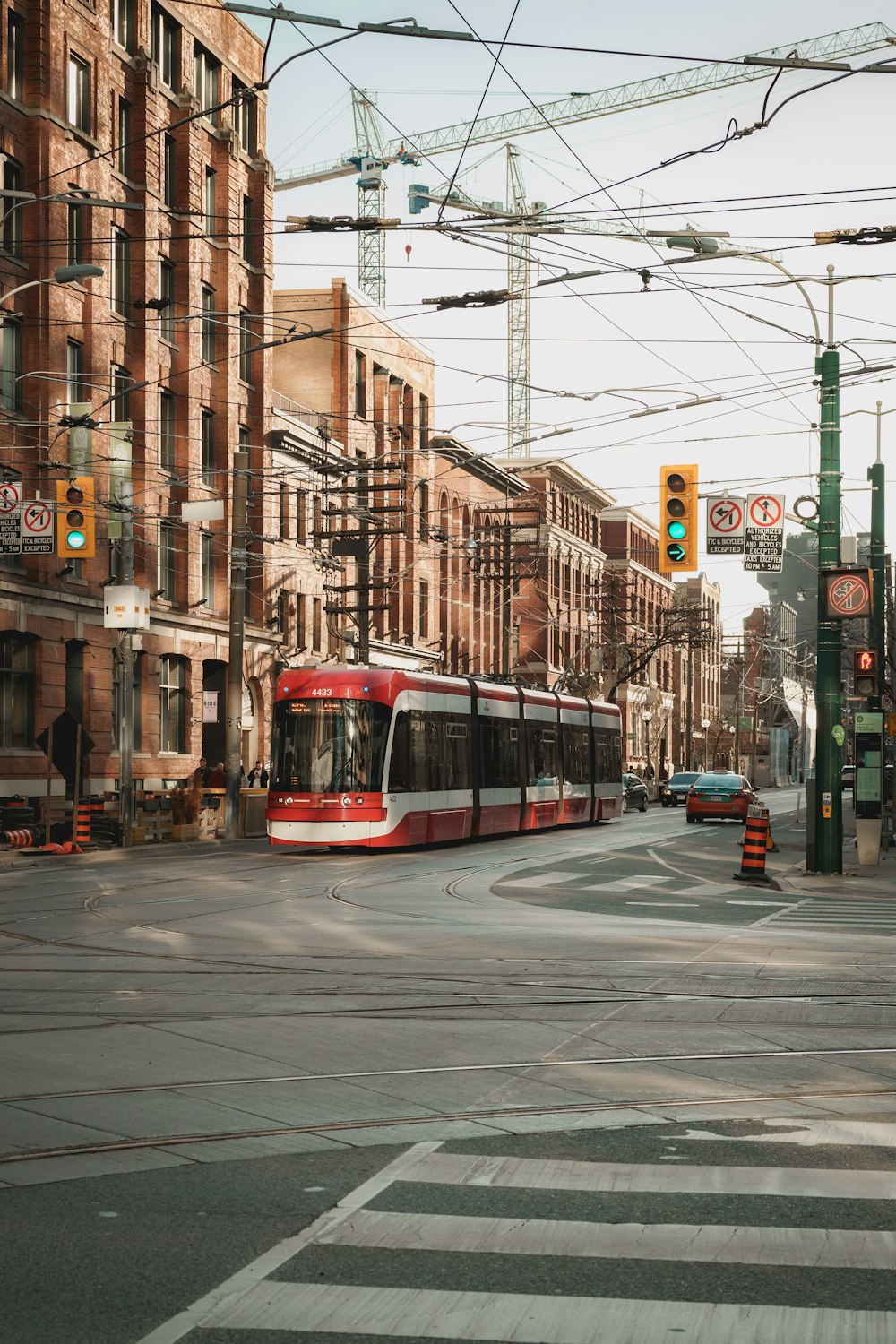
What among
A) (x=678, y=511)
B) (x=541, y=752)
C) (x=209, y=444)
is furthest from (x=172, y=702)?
(x=678, y=511)

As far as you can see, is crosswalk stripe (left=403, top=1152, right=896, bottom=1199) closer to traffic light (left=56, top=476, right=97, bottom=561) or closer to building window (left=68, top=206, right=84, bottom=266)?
traffic light (left=56, top=476, right=97, bottom=561)

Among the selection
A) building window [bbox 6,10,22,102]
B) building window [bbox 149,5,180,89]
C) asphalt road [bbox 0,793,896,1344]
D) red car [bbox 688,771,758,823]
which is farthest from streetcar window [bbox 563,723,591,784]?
asphalt road [bbox 0,793,896,1344]

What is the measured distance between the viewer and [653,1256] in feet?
18.5

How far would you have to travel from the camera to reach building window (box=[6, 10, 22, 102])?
38.0m

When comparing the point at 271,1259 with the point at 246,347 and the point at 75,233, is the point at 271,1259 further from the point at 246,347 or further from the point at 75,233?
the point at 246,347

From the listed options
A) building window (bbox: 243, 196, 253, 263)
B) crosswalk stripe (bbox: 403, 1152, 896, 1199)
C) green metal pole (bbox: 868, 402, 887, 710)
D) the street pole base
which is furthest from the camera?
building window (bbox: 243, 196, 253, 263)

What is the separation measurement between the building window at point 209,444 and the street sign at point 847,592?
26.1 metres

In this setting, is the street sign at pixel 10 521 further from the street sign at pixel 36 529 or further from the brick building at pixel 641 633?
the brick building at pixel 641 633

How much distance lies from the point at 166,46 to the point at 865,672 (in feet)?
100

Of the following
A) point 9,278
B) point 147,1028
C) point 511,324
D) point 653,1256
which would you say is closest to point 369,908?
point 147,1028

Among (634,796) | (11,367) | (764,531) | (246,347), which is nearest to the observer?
(764,531)

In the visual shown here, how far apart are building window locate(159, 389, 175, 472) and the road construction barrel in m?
24.8

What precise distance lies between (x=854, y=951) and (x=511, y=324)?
358 ft

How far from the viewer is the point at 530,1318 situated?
16.4 feet
